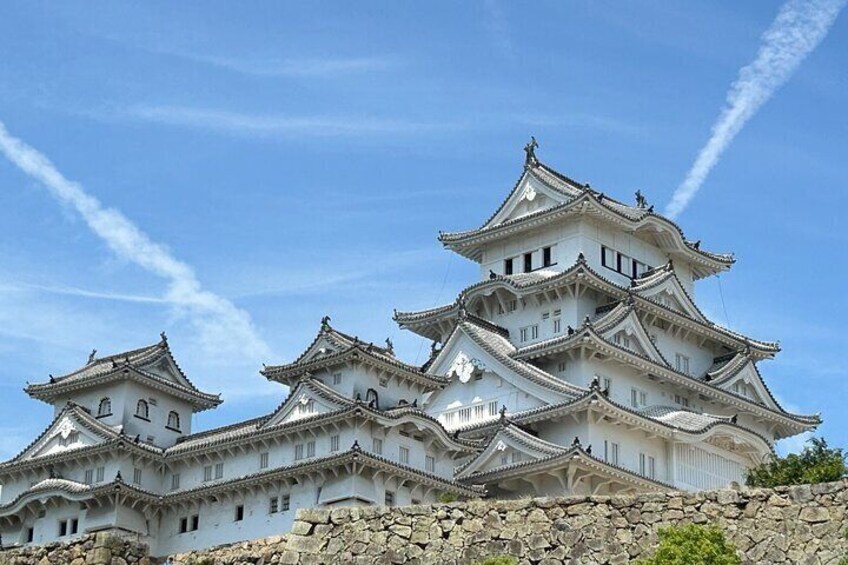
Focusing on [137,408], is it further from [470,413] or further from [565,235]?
[565,235]

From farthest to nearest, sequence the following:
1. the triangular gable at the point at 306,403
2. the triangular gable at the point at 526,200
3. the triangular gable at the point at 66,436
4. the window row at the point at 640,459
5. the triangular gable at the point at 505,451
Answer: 1. the triangular gable at the point at 526,200
2. the triangular gable at the point at 66,436
3. the window row at the point at 640,459
4. the triangular gable at the point at 306,403
5. the triangular gable at the point at 505,451

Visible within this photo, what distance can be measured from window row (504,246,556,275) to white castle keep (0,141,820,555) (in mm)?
91

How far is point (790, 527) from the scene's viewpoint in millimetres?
26109

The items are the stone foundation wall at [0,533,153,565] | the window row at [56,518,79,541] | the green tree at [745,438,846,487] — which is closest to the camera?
the stone foundation wall at [0,533,153,565]

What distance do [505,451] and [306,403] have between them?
836 centimetres

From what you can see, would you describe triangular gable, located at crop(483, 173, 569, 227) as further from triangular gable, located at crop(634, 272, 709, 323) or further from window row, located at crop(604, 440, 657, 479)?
window row, located at crop(604, 440, 657, 479)

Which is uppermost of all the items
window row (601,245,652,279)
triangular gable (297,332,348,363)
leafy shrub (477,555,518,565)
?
window row (601,245,652,279)

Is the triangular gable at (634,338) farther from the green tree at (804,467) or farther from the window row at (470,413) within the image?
the green tree at (804,467)

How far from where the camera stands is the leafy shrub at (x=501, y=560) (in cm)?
2615

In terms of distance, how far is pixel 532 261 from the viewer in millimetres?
75375

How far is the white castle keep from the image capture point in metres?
62.8

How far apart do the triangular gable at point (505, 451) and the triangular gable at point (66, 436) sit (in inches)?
645

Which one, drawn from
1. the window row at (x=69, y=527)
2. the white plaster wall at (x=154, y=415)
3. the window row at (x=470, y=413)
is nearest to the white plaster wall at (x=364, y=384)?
the window row at (x=470, y=413)

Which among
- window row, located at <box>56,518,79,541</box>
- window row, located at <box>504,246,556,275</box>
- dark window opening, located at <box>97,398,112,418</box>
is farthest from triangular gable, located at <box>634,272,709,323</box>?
window row, located at <box>56,518,79,541</box>
